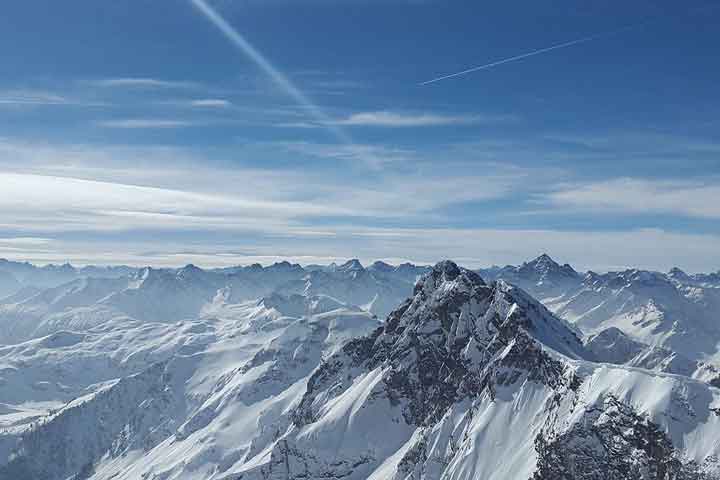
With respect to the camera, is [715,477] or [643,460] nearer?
[715,477]
